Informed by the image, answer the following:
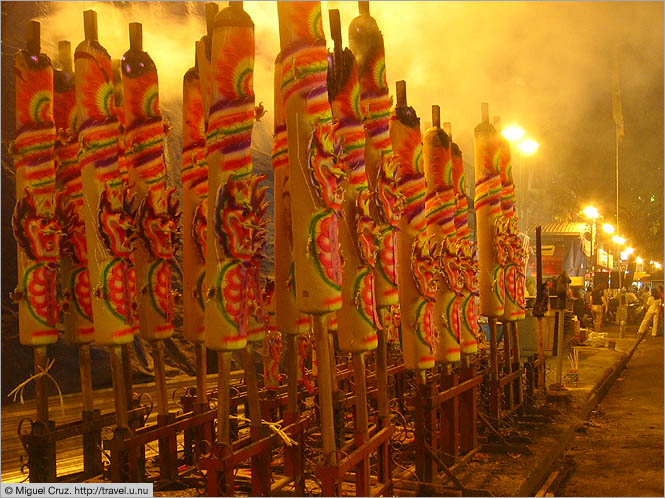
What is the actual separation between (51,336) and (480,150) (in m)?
3.95

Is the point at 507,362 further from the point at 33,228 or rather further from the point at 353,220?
the point at 33,228

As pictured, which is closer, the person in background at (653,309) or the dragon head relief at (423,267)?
the dragon head relief at (423,267)

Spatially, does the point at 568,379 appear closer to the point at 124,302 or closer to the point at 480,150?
the point at 480,150

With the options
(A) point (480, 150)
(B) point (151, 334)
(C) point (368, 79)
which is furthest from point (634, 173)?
(B) point (151, 334)

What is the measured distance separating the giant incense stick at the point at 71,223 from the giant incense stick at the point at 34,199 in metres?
0.19

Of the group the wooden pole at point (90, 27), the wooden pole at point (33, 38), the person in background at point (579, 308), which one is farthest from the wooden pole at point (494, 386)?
the person in background at point (579, 308)

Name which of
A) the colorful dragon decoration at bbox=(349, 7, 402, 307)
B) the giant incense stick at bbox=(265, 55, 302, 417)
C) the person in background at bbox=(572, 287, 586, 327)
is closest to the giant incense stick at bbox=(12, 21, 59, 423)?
the giant incense stick at bbox=(265, 55, 302, 417)

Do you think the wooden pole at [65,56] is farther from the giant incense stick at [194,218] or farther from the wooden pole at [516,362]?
the wooden pole at [516,362]

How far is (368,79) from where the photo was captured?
4020mm

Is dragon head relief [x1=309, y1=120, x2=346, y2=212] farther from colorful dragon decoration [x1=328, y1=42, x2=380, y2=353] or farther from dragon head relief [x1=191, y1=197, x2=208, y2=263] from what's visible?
dragon head relief [x1=191, y1=197, x2=208, y2=263]

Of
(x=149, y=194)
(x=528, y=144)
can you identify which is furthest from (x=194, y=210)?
(x=528, y=144)

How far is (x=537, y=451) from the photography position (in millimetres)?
5266

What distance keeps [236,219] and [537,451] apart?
11.2 feet

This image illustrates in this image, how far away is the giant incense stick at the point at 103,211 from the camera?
3699 mm
